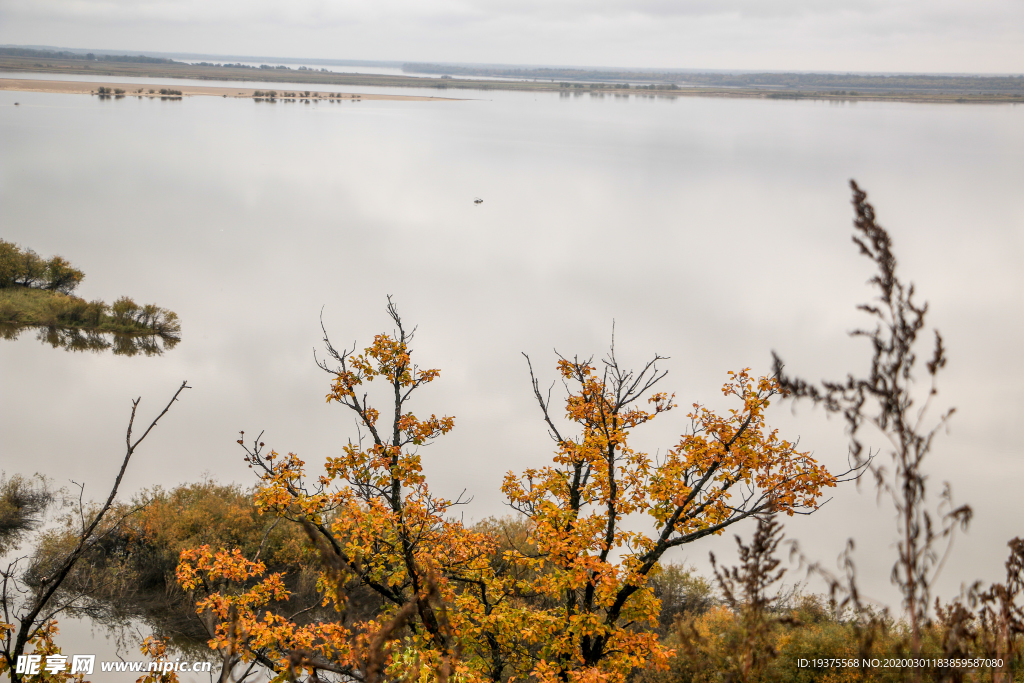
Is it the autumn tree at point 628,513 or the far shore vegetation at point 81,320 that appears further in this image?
the far shore vegetation at point 81,320

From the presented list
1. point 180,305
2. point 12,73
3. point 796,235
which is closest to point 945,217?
point 796,235

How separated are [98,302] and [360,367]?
90.9 ft

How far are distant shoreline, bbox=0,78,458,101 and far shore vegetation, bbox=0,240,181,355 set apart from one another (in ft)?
358

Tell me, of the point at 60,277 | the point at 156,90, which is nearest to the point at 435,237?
the point at 60,277

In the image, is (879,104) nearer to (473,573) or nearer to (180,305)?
(180,305)

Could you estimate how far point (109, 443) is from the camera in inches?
848

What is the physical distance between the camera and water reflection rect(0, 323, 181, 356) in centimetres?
2895

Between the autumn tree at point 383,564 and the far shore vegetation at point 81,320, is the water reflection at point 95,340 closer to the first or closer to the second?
the far shore vegetation at point 81,320

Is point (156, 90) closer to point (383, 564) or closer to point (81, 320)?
point (81, 320)

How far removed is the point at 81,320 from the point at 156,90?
129850 millimetres

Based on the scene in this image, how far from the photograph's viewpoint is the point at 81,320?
30656 millimetres

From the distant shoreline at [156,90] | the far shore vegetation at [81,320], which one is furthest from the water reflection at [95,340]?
the distant shoreline at [156,90]

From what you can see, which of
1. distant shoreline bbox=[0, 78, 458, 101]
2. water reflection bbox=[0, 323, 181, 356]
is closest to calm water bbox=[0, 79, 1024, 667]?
water reflection bbox=[0, 323, 181, 356]

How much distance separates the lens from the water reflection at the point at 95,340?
28953 mm
